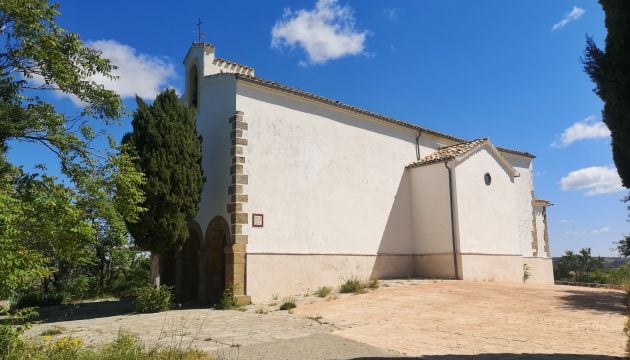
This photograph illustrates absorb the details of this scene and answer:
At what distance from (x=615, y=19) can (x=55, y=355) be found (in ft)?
26.0

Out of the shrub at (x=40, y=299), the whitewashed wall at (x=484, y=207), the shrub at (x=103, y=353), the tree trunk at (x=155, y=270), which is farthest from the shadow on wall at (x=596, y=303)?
the shrub at (x=40, y=299)

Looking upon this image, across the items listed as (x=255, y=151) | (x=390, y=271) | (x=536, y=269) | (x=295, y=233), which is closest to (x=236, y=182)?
(x=255, y=151)

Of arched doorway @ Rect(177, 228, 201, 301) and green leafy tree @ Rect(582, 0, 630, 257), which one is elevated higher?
green leafy tree @ Rect(582, 0, 630, 257)

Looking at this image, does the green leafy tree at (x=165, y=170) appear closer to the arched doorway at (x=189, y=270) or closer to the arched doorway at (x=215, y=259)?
the arched doorway at (x=215, y=259)

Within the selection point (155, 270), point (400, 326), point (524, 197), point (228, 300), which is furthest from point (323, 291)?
point (524, 197)

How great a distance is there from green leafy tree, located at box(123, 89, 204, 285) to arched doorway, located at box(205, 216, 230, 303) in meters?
1.53

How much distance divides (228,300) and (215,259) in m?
2.68

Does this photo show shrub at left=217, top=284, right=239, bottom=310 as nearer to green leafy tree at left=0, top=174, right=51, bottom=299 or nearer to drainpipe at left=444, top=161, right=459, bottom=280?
green leafy tree at left=0, top=174, right=51, bottom=299

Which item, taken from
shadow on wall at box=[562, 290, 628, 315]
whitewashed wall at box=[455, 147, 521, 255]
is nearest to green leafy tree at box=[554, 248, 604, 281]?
whitewashed wall at box=[455, 147, 521, 255]

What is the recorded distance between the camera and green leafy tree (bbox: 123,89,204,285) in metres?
13.1

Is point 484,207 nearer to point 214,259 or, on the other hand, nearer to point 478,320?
point 478,320

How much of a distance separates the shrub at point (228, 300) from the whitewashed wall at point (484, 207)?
8884 mm

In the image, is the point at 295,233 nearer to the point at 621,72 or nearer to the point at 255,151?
the point at 255,151

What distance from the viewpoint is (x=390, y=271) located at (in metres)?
Result: 18.0
